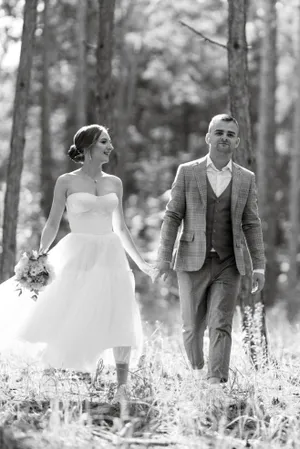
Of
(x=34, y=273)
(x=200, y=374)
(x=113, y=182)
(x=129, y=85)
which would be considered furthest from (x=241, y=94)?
(x=129, y=85)

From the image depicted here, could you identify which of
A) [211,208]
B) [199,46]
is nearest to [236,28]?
[211,208]

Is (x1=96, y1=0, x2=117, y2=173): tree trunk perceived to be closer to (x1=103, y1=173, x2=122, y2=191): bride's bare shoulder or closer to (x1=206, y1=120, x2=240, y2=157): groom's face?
(x1=103, y1=173, x2=122, y2=191): bride's bare shoulder

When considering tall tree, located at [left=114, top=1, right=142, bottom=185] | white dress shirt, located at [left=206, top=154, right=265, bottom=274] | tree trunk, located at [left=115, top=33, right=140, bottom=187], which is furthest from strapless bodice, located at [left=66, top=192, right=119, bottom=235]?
tree trunk, located at [left=115, top=33, right=140, bottom=187]

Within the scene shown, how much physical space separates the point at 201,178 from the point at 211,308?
1.13m

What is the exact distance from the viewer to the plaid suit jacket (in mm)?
6848

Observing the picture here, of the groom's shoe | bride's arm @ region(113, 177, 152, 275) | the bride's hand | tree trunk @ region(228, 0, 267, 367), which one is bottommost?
the groom's shoe

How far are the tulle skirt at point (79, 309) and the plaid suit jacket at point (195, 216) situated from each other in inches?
17.8

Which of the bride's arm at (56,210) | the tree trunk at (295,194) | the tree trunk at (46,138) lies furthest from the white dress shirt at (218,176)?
the tree trunk at (46,138)

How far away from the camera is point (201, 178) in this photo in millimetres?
6871

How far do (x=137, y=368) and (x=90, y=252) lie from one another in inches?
48.9

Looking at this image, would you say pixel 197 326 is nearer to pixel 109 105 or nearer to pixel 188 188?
pixel 188 188

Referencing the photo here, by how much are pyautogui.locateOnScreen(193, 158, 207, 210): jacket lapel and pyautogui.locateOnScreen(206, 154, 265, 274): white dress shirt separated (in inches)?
2.2

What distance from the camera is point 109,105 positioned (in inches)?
386

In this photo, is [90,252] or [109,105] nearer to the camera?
[90,252]
